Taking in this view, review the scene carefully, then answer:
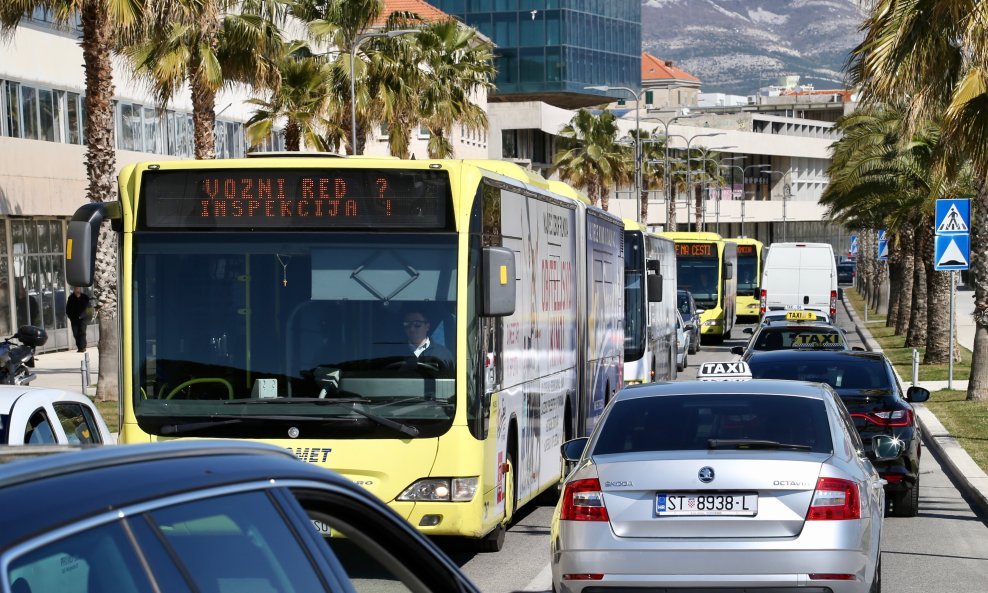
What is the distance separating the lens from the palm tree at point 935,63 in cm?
1792

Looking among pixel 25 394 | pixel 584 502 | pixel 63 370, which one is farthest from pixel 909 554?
pixel 63 370

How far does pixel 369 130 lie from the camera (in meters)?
45.6

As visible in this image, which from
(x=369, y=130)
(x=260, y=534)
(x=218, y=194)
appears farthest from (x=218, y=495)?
(x=369, y=130)

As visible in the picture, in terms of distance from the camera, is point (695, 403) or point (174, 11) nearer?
point (695, 403)

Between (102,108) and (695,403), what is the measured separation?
18.4m

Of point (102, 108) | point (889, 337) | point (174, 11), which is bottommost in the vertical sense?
point (889, 337)

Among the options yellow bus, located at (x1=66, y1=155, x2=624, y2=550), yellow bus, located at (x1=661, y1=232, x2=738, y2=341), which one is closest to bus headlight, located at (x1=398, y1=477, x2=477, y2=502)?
yellow bus, located at (x1=66, y1=155, x2=624, y2=550)

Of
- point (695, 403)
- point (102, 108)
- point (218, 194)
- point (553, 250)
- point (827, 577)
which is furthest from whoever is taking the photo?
point (102, 108)

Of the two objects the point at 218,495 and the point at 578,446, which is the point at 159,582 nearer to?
the point at 218,495

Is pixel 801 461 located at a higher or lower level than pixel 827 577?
higher

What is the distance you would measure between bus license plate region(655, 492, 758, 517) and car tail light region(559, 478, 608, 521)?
0.99 feet

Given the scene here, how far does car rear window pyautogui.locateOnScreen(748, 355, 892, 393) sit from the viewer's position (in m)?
13.9

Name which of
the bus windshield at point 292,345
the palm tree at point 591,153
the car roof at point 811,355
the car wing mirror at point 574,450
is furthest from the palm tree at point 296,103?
the palm tree at point 591,153

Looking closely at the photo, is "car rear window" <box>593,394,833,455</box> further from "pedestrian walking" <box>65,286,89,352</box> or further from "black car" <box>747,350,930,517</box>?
"pedestrian walking" <box>65,286,89,352</box>
